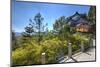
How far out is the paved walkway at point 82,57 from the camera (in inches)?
98.3

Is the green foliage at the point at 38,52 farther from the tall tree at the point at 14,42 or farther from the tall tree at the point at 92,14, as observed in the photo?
the tall tree at the point at 92,14

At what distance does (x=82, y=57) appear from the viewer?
2564mm

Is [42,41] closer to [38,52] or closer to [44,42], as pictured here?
[44,42]

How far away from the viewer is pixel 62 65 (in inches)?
97.5

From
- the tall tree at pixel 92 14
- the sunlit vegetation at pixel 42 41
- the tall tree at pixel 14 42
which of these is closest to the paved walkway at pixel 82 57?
the sunlit vegetation at pixel 42 41

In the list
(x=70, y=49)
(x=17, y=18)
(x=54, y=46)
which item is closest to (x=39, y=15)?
(x=17, y=18)

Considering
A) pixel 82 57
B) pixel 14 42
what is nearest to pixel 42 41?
pixel 14 42

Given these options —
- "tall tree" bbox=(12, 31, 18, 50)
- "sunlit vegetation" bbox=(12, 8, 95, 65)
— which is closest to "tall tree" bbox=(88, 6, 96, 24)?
"sunlit vegetation" bbox=(12, 8, 95, 65)

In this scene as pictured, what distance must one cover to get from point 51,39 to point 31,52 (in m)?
0.31

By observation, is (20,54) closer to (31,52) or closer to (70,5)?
(31,52)

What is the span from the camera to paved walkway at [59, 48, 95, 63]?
250 centimetres

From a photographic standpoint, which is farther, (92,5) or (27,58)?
(92,5)

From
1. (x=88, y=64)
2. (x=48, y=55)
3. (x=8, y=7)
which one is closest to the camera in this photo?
(x=8, y=7)

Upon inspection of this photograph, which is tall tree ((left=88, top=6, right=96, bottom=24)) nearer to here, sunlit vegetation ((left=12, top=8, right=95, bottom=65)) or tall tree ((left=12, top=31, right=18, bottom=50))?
sunlit vegetation ((left=12, top=8, right=95, bottom=65))
